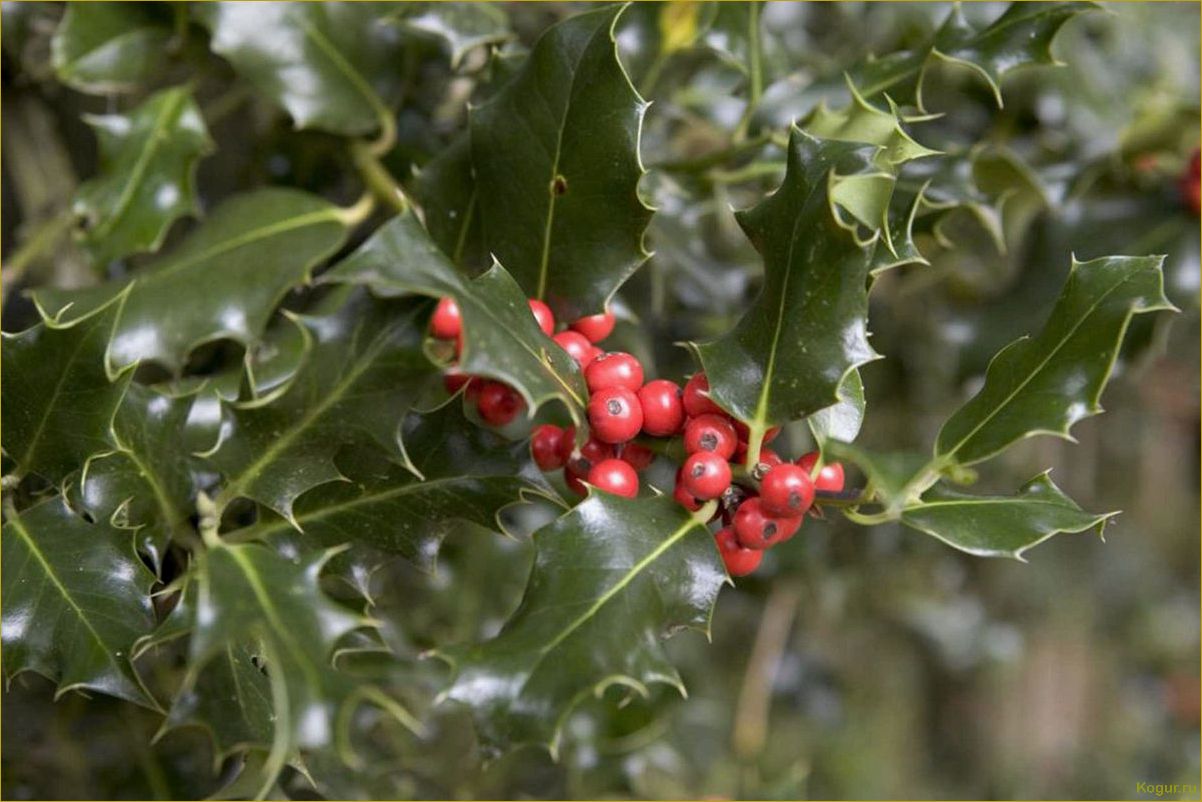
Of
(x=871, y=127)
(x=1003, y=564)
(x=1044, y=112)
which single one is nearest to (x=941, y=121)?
(x=1044, y=112)

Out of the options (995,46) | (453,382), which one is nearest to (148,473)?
(453,382)

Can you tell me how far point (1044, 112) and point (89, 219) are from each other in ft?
3.25

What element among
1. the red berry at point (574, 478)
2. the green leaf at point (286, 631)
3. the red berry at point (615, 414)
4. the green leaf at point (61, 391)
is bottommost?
the red berry at point (574, 478)

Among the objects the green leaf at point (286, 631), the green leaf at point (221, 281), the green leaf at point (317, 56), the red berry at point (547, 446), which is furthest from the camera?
the green leaf at point (317, 56)

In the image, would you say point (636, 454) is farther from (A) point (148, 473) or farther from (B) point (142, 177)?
(B) point (142, 177)

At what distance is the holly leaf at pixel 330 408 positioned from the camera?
640mm

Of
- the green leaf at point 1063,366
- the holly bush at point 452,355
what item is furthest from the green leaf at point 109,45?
the green leaf at point 1063,366

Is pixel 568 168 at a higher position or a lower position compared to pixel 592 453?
higher

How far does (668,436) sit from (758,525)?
3.0 inches

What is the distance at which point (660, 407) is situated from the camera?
68 cm

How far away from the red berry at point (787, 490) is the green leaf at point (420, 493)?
0.44 ft

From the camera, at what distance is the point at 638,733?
46.9 inches

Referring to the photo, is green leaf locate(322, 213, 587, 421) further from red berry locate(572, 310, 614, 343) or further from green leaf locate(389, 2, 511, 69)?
green leaf locate(389, 2, 511, 69)

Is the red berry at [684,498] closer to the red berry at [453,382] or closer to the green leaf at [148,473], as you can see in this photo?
the red berry at [453,382]
